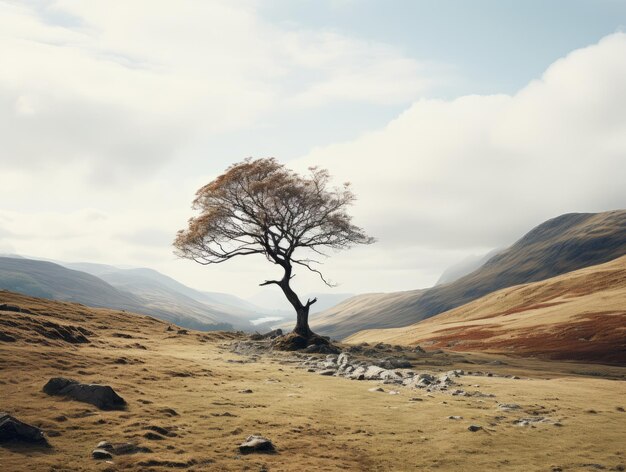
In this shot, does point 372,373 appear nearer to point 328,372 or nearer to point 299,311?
point 328,372

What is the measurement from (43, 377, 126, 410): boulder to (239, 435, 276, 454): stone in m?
5.90

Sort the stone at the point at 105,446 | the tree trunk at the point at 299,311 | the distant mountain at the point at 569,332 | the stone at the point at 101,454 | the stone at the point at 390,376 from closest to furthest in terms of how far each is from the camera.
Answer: the stone at the point at 101,454
the stone at the point at 105,446
the stone at the point at 390,376
the tree trunk at the point at 299,311
the distant mountain at the point at 569,332

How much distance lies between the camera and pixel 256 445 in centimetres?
1401

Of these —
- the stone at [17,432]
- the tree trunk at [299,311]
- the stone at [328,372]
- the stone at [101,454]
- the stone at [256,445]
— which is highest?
the tree trunk at [299,311]

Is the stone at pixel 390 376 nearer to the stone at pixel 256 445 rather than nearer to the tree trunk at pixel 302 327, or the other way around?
the stone at pixel 256 445

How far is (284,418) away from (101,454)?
24.6 ft

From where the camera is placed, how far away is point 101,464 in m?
11.7

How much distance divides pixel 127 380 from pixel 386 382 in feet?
52.2

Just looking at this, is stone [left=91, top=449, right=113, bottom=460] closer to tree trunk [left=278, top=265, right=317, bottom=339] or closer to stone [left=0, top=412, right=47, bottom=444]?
stone [left=0, top=412, right=47, bottom=444]

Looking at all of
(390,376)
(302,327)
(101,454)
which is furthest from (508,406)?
(302,327)

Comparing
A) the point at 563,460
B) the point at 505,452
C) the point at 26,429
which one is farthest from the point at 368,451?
the point at 26,429

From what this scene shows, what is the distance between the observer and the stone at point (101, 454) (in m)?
12.2

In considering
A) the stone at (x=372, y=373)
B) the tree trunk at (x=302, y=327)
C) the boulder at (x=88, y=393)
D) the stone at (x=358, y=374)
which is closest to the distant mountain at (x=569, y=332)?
the tree trunk at (x=302, y=327)

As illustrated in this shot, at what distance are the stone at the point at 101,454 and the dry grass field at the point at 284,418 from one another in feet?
0.67
